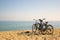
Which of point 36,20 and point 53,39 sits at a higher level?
point 36,20

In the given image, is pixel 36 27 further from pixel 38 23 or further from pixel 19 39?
pixel 19 39

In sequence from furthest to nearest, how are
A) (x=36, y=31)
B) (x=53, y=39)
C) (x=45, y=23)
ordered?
(x=36, y=31) < (x=45, y=23) < (x=53, y=39)

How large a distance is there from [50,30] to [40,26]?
3.06 feet

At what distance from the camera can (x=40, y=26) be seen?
16906mm

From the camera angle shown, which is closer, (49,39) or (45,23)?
(49,39)

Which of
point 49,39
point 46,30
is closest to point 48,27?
point 46,30

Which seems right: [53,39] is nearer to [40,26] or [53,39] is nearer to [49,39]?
[49,39]

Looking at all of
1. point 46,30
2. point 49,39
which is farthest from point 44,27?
point 49,39

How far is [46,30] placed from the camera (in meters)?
17.0

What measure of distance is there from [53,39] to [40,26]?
16.3 feet

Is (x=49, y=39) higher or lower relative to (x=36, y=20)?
lower

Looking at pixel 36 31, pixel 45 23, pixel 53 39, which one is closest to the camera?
pixel 53 39

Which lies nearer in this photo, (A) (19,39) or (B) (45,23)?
(A) (19,39)

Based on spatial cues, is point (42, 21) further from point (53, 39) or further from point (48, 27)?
point (53, 39)
